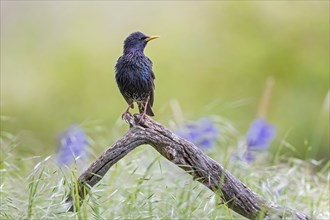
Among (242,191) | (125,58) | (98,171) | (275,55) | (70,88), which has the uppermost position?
(70,88)

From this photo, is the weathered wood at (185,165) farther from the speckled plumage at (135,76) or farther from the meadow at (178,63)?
the meadow at (178,63)

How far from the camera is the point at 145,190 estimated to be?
11.8ft

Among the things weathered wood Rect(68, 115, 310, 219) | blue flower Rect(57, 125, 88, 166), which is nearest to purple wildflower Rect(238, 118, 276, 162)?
blue flower Rect(57, 125, 88, 166)

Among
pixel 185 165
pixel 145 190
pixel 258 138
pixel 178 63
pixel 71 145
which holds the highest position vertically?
pixel 178 63

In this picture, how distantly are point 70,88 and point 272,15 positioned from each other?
1975mm

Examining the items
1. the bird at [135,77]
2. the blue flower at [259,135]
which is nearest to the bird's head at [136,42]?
the bird at [135,77]

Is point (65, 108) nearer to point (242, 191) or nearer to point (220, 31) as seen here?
point (220, 31)

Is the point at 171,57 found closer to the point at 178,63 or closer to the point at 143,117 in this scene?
the point at 178,63

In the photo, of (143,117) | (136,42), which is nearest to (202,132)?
(136,42)

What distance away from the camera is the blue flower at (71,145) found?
4.18 metres

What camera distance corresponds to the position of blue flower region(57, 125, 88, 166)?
418 cm

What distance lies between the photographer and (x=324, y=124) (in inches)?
257

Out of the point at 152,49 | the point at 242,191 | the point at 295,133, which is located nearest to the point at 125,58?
the point at 242,191

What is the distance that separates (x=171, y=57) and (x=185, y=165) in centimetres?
512
